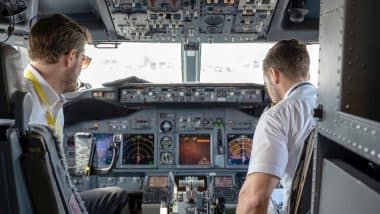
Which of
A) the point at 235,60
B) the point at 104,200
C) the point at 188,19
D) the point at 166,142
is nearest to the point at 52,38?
the point at 104,200

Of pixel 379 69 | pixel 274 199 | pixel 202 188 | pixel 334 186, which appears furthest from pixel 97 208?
pixel 379 69

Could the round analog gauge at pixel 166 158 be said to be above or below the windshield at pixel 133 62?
below

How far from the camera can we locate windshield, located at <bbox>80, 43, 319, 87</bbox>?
15.6 feet

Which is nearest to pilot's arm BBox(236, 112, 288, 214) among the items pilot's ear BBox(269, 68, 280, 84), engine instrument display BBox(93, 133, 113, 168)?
pilot's ear BBox(269, 68, 280, 84)

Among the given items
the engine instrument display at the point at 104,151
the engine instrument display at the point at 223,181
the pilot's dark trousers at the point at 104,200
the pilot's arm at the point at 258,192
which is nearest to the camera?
the pilot's arm at the point at 258,192

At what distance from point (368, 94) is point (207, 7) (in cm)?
266

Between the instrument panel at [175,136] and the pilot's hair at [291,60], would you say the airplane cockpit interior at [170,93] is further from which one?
the pilot's hair at [291,60]

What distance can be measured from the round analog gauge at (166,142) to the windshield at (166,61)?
26.4 inches

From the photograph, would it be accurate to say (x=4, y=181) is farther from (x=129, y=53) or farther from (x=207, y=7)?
(x=129, y=53)

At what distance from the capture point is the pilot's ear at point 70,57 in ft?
7.13

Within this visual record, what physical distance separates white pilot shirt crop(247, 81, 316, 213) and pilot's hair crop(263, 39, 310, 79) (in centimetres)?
8

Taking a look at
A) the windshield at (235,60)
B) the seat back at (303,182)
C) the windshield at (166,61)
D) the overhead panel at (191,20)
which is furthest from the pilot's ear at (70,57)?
the windshield at (235,60)

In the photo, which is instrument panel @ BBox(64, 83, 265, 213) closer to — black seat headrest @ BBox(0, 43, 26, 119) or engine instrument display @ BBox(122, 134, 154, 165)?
engine instrument display @ BBox(122, 134, 154, 165)

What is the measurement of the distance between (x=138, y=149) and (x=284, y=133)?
258cm
